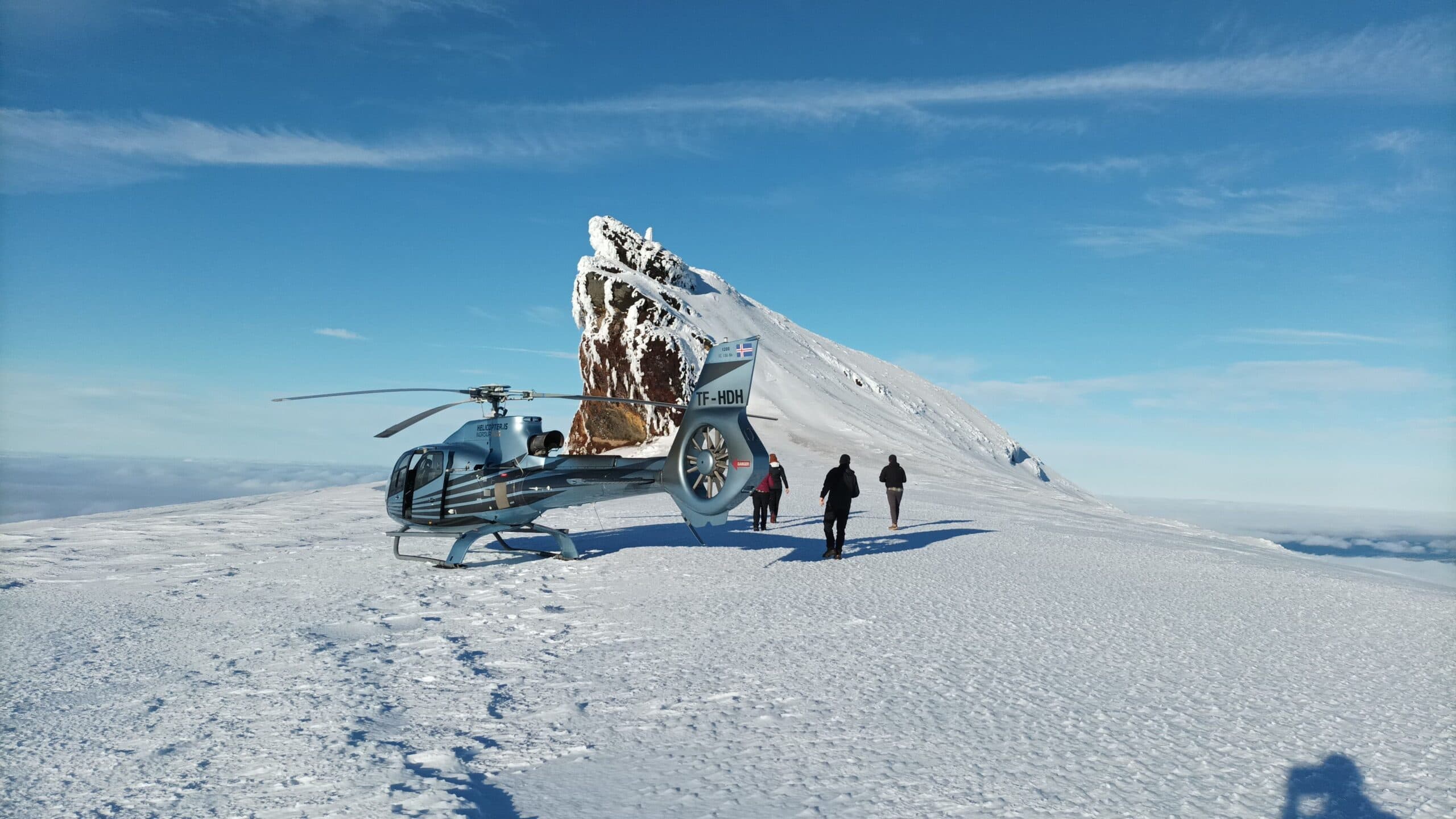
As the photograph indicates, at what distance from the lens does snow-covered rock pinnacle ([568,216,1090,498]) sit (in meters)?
50.8

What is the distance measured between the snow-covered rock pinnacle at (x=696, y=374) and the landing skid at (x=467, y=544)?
89.3 feet

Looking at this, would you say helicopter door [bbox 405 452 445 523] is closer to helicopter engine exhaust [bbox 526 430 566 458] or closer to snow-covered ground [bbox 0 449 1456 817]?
snow-covered ground [bbox 0 449 1456 817]

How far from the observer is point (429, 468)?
45.1ft

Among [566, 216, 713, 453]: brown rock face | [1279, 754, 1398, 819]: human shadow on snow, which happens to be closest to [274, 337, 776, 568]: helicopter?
[1279, 754, 1398, 819]: human shadow on snow

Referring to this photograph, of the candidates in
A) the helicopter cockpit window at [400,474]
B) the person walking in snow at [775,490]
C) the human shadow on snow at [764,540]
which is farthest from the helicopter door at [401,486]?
the person walking in snow at [775,490]

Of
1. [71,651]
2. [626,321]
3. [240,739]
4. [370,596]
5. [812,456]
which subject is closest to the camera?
[240,739]

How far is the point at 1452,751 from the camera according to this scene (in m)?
5.68

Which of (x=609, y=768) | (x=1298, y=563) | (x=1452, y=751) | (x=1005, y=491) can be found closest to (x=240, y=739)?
(x=609, y=768)

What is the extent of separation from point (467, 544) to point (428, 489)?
1.37 meters

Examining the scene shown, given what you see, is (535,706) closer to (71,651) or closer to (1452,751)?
(71,651)

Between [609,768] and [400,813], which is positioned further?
[609,768]

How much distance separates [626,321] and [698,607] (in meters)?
45.1

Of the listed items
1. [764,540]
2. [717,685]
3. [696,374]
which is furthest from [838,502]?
[696,374]

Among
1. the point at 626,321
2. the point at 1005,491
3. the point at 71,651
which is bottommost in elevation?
the point at 71,651
